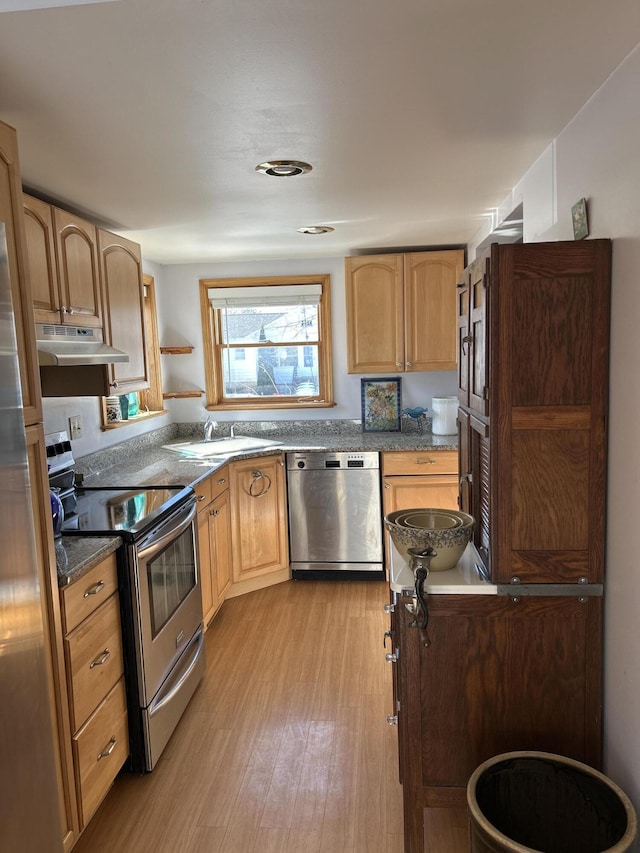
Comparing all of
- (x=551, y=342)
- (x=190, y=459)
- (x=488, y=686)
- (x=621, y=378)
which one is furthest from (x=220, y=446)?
(x=621, y=378)

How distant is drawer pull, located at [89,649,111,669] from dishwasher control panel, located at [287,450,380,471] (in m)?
2.05

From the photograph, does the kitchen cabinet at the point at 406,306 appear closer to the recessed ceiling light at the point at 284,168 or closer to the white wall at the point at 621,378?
the recessed ceiling light at the point at 284,168

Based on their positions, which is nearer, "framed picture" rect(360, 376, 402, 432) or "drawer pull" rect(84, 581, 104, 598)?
"drawer pull" rect(84, 581, 104, 598)

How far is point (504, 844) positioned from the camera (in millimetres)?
1398

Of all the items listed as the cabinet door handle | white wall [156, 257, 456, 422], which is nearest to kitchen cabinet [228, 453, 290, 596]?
the cabinet door handle

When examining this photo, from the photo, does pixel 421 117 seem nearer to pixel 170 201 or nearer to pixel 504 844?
Answer: pixel 170 201

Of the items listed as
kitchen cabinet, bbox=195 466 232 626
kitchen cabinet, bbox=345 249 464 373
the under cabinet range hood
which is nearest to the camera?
the under cabinet range hood

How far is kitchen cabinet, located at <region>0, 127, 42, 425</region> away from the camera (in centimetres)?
160

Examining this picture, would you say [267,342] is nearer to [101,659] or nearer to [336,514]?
[336,514]

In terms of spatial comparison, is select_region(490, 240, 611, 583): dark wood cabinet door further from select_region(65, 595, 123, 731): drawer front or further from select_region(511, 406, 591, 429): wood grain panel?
select_region(65, 595, 123, 731): drawer front

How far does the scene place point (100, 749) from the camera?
2.04 meters

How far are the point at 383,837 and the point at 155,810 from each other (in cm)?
78

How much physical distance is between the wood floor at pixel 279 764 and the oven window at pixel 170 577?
513 mm

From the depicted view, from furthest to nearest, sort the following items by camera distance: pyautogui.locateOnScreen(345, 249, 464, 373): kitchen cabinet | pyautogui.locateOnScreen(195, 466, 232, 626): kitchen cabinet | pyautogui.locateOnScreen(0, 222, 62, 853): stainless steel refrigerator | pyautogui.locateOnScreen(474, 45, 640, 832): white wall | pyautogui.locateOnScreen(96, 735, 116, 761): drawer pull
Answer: pyautogui.locateOnScreen(345, 249, 464, 373): kitchen cabinet
pyautogui.locateOnScreen(195, 466, 232, 626): kitchen cabinet
pyautogui.locateOnScreen(96, 735, 116, 761): drawer pull
pyautogui.locateOnScreen(474, 45, 640, 832): white wall
pyautogui.locateOnScreen(0, 222, 62, 853): stainless steel refrigerator
